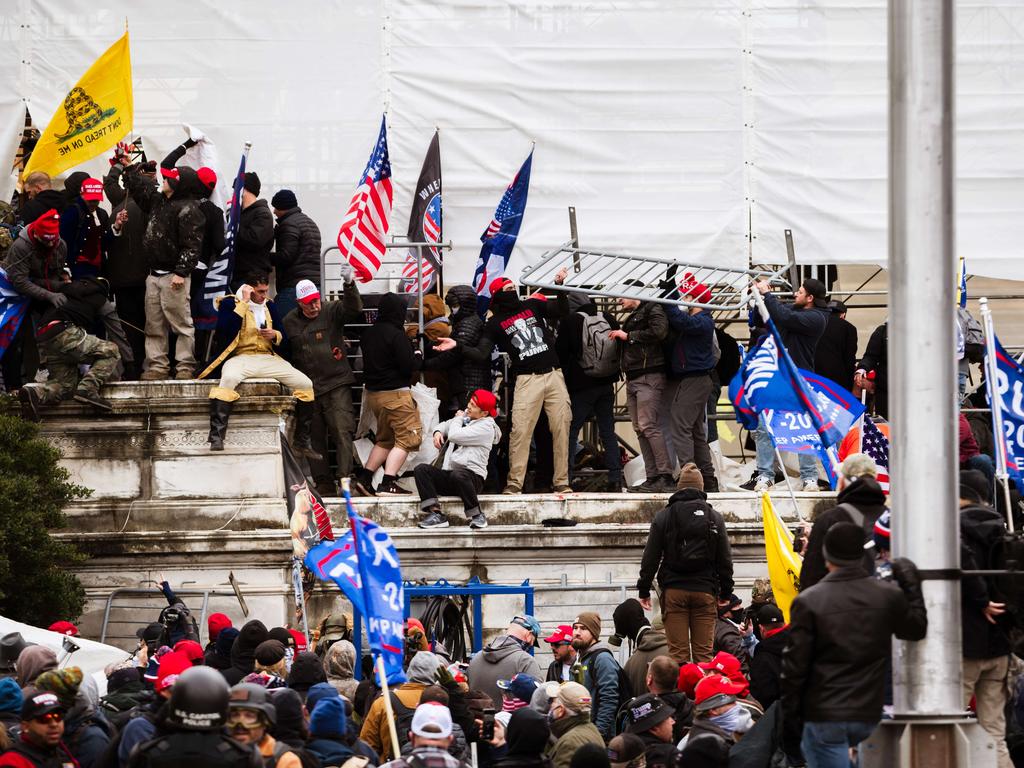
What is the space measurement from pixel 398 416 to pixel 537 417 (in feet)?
4.15

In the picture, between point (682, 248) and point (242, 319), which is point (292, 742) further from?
point (682, 248)

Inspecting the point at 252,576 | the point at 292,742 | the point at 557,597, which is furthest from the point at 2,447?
the point at 292,742

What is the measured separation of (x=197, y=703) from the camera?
845 centimetres

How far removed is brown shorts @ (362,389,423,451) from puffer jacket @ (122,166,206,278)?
206 centimetres

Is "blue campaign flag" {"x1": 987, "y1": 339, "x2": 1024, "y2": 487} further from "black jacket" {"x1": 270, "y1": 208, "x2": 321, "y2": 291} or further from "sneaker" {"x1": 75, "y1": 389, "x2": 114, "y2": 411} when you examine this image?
"sneaker" {"x1": 75, "y1": 389, "x2": 114, "y2": 411}

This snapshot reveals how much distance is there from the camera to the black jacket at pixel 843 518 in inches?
412

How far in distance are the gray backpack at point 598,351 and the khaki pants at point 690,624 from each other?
12.5 ft

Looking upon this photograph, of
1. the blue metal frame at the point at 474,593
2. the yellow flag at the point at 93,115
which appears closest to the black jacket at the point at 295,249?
the yellow flag at the point at 93,115

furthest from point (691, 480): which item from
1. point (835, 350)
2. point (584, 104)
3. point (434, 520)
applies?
point (584, 104)

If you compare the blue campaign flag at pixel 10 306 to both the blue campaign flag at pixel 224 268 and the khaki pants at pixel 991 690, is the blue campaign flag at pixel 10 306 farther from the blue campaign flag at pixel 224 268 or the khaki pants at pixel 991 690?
the khaki pants at pixel 991 690

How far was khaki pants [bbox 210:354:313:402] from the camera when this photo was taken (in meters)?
Answer: 17.8

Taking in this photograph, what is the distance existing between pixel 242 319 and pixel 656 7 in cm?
563

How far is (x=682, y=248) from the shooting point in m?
20.4

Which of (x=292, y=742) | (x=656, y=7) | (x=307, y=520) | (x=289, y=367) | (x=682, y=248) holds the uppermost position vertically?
(x=656, y=7)
